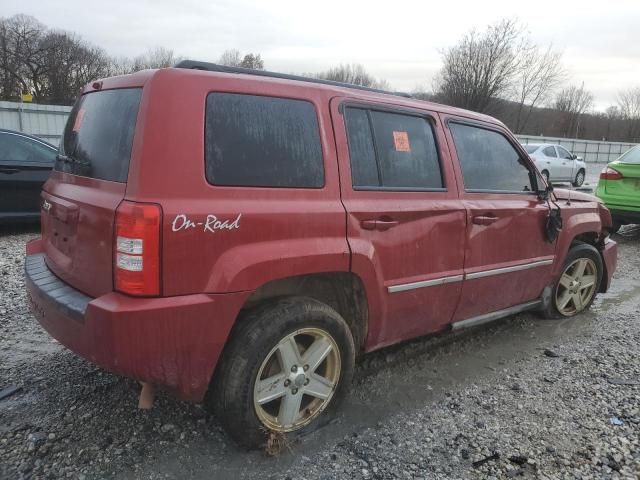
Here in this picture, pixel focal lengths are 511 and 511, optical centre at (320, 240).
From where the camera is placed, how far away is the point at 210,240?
7.39 feet

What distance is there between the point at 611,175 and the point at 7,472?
30.0 ft

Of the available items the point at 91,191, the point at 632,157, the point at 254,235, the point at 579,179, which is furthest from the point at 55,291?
the point at 579,179

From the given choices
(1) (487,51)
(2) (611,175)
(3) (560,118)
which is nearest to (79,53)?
(1) (487,51)

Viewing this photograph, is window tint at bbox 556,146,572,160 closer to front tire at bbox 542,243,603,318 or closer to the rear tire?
the rear tire

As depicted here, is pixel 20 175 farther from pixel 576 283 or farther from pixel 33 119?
pixel 33 119

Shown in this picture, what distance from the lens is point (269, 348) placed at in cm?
249

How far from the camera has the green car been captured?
8.24m

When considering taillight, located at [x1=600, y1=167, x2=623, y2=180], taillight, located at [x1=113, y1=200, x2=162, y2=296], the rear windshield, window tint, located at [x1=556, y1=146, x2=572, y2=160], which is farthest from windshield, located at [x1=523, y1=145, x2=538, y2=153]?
taillight, located at [x1=113, y1=200, x2=162, y2=296]

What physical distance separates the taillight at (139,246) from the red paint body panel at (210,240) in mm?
36

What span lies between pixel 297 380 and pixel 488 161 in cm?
218

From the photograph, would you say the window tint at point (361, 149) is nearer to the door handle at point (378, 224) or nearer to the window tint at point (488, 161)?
the door handle at point (378, 224)

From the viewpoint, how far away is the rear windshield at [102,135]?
7.74ft

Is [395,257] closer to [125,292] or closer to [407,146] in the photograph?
[407,146]

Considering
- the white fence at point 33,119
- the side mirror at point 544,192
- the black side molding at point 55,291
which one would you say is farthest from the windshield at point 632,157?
the white fence at point 33,119
